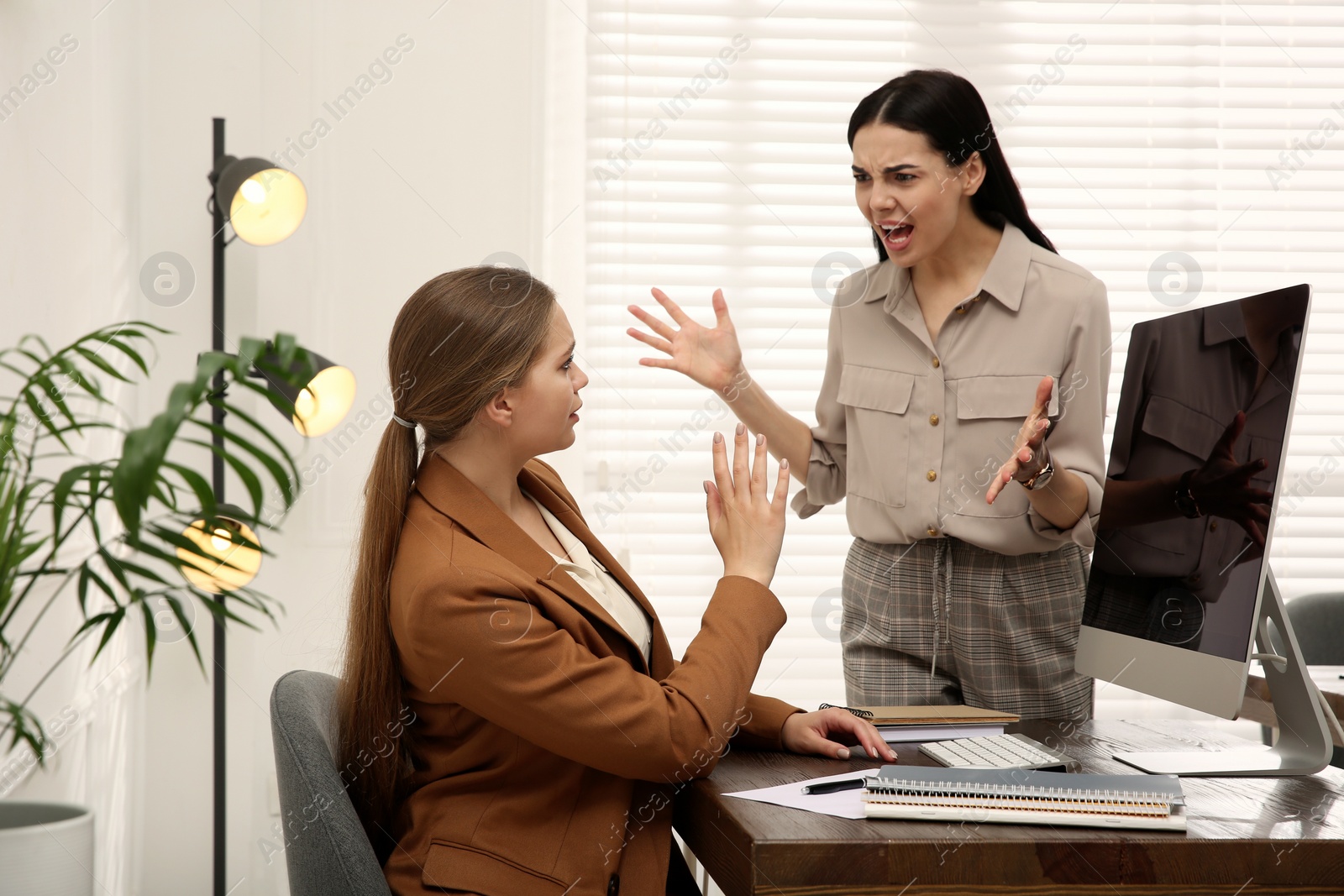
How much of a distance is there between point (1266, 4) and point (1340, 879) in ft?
9.53

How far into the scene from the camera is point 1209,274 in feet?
10.0

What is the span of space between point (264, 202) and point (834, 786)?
1887 mm

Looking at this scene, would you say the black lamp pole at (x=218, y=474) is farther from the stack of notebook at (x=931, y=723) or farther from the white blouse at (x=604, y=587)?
the stack of notebook at (x=931, y=723)

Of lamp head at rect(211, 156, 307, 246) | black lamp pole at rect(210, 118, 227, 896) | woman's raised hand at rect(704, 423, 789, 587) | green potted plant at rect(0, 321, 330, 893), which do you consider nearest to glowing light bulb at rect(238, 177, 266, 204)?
lamp head at rect(211, 156, 307, 246)

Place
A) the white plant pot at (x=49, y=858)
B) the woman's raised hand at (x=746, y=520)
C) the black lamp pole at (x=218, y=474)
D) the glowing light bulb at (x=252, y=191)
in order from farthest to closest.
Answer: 1. the black lamp pole at (x=218, y=474)
2. the glowing light bulb at (x=252, y=191)
3. the white plant pot at (x=49, y=858)
4. the woman's raised hand at (x=746, y=520)

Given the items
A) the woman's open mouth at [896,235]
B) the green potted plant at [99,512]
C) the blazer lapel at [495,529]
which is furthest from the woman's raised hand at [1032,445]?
the green potted plant at [99,512]

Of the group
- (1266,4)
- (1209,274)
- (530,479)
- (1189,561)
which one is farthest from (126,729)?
(1266,4)

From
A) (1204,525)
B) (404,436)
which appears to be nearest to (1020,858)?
(1204,525)

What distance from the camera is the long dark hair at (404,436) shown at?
4.05 ft

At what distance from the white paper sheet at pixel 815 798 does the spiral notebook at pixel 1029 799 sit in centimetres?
3

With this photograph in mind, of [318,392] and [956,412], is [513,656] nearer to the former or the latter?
[956,412]

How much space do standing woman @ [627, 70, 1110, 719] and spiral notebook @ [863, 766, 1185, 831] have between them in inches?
25.7

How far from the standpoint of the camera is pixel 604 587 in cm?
143

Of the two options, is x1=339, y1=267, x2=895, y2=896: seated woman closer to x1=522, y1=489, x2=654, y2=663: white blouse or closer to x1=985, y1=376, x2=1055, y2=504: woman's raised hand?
x1=522, y1=489, x2=654, y2=663: white blouse
